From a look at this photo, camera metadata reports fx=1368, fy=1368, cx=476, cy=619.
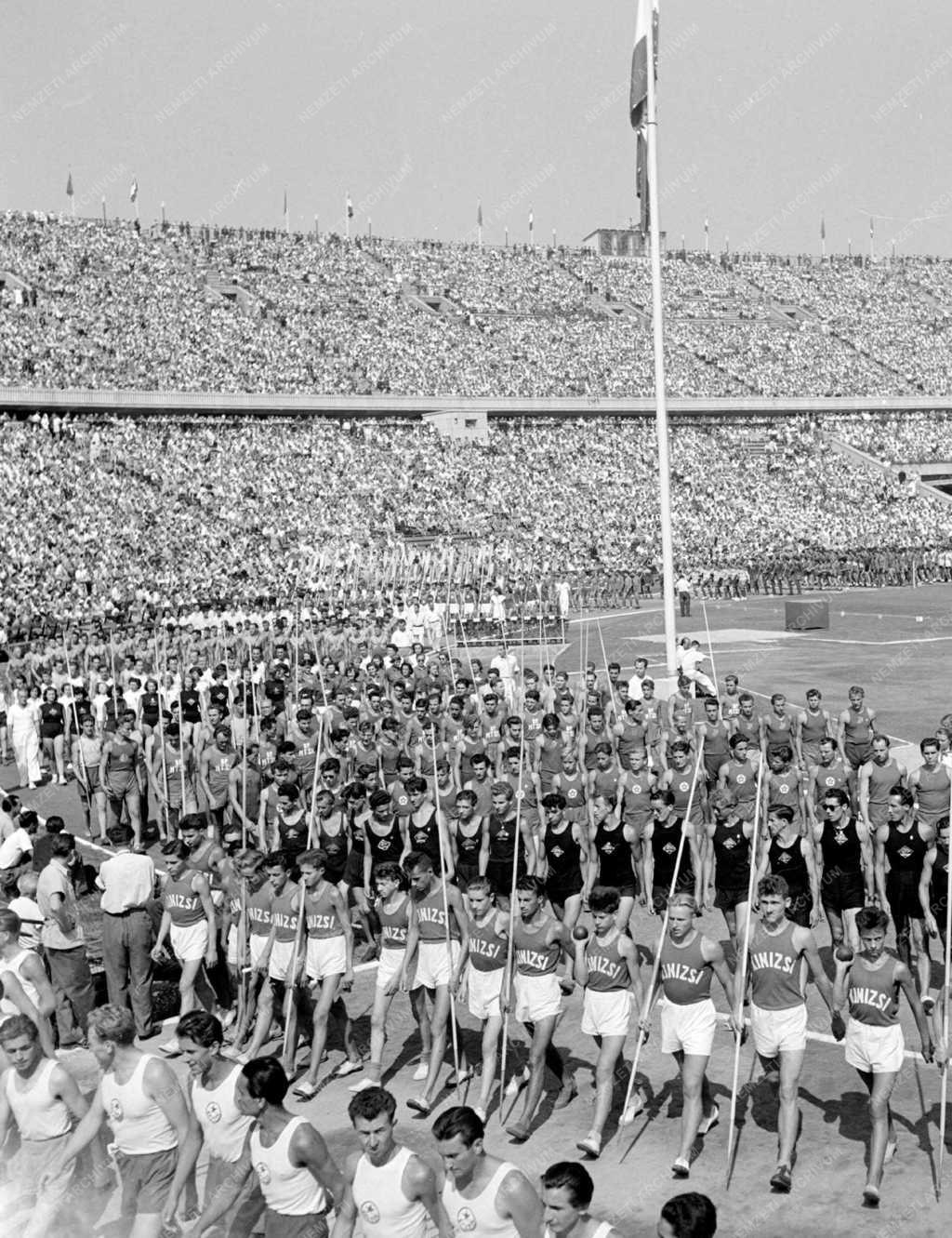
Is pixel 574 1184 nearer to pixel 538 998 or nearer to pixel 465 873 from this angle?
pixel 538 998

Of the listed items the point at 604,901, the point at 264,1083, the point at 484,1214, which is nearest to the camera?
A: the point at 484,1214

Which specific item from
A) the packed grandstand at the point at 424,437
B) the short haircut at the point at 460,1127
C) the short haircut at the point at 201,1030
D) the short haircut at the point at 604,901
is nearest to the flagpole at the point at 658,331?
the short haircut at the point at 604,901

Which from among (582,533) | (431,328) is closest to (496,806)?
(582,533)

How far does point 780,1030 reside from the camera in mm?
7352

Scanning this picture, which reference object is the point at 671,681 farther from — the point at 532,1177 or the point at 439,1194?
the point at 439,1194

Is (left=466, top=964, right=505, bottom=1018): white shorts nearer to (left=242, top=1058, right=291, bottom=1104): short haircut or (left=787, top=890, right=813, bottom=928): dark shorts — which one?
(left=787, top=890, right=813, bottom=928): dark shorts

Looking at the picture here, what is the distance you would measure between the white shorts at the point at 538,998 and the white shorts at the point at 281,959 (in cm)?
167

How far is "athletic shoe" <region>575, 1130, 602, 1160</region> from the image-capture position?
24.2 feet

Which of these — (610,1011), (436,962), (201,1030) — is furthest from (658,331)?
(201,1030)

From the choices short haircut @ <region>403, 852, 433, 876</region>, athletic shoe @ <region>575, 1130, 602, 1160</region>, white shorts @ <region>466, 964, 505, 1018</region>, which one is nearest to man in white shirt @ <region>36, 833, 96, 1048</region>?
short haircut @ <region>403, 852, 433, 876</region>

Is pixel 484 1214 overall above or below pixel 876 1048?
above

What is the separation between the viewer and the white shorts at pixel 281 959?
8836mm

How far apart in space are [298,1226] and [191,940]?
3969 millimetres

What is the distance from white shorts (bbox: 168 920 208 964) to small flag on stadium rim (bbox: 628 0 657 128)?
48.9 feet
